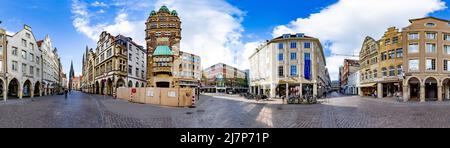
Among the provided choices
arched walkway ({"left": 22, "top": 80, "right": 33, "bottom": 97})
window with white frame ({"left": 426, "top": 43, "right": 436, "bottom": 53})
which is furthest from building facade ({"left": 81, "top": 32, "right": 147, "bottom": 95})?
window with white frame ({"left": 426, "top": 43, "right": 436, "bottom": 53})

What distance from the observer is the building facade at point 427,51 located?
1150 inches

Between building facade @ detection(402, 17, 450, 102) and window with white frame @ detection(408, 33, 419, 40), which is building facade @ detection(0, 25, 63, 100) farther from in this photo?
window with white frame @ detection(408, 33, 419, 40)

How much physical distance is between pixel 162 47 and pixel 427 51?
31.7 m

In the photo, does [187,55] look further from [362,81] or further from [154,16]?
[362,81]

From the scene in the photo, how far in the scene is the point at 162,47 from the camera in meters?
23.7

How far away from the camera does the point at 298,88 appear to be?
35000 mm

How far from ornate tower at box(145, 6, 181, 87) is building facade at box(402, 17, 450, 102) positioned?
27.8 metres

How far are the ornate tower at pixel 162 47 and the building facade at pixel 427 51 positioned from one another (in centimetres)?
2775

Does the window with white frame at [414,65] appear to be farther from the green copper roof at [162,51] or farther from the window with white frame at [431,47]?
the green copper roof at [162,51]

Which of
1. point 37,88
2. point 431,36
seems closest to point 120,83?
point 37,88

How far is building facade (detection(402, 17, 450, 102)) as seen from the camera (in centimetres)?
2920

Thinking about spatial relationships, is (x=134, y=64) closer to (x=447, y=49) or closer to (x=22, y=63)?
(x=22, y=63)
